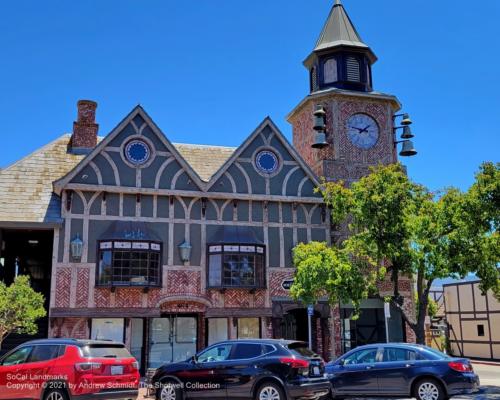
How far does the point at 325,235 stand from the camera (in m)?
24.7

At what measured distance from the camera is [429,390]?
12.9 metres

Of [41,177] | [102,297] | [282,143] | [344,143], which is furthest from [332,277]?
[41,177]

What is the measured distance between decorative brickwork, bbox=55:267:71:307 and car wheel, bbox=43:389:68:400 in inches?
381

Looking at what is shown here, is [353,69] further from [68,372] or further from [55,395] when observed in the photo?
[55,395]

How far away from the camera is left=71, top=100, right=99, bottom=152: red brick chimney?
82.9 ft

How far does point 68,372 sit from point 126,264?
1033 cm

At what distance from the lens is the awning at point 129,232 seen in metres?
21.8

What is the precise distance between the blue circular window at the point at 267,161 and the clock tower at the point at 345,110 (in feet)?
7.92

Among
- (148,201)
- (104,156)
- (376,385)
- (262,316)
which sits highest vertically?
(104,156)

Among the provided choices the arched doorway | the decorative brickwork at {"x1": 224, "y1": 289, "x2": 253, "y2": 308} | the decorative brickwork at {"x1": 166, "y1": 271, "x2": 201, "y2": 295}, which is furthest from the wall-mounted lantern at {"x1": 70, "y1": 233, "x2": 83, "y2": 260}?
the arched doorway

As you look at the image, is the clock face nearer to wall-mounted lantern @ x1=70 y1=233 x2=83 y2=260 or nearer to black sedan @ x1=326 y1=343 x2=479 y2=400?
wall-mounted lantern @ x1=70 y1=233 x2=83 y2=260

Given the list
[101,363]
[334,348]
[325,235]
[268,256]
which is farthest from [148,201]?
[101,363]

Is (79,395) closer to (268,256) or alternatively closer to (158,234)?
(158,234)

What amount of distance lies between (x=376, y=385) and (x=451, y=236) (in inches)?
231
